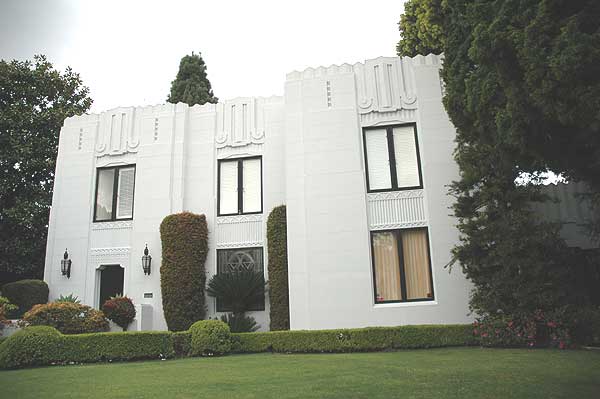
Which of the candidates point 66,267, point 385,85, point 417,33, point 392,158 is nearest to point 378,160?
point 392,158

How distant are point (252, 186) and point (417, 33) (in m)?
8.33

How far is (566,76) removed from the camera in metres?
6.56

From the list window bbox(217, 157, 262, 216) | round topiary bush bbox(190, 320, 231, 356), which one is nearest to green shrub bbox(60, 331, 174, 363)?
round topiary bush bbox(190, 320, 231, 356)

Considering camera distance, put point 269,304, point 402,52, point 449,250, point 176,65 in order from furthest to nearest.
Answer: point 176,65 < point 402,52 < point 269,304 < point 449,250

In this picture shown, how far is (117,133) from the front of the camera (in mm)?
16734

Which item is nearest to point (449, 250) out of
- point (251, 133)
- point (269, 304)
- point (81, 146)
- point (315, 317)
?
point (315, 317)

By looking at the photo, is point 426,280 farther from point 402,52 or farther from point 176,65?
point 176,65

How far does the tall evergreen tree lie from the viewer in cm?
2428

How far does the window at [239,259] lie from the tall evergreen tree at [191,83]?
11.5m

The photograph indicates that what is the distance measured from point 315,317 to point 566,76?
8297 millimetres

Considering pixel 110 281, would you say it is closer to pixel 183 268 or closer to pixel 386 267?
pixel 183 268

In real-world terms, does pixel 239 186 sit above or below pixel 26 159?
below

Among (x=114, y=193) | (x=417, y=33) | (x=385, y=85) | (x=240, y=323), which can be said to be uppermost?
(x=417, y=33)

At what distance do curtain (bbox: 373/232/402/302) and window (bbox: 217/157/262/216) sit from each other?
4408 mm
